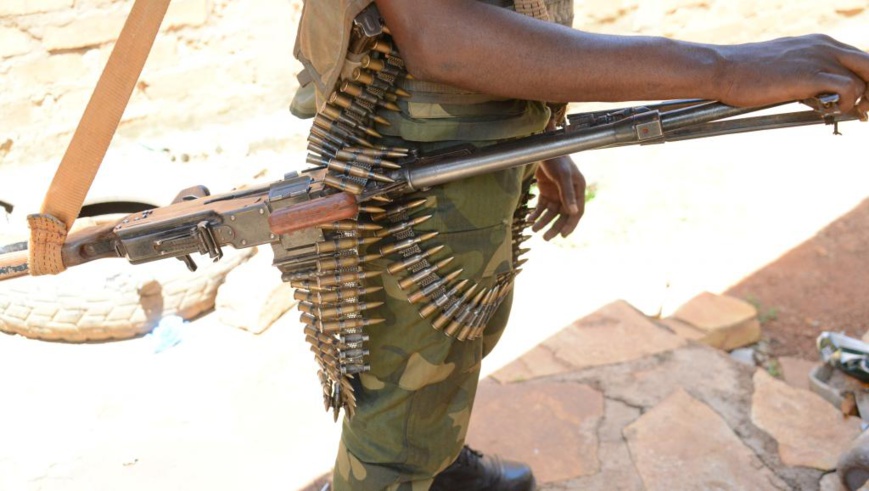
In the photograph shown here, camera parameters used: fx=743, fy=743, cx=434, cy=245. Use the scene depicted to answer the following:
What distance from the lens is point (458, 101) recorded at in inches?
69.6

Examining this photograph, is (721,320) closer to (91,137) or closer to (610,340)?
(610,340)

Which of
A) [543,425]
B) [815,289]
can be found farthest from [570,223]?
[815,289]

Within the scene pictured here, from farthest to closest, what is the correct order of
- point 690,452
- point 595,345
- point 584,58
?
point 595,345 < point 690,452 < point 584,58

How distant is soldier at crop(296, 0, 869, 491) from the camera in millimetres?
1499

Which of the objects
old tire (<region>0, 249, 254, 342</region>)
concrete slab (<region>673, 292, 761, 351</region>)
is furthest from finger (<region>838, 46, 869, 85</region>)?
old tire (<region>0, 249, 254, 342</region>)

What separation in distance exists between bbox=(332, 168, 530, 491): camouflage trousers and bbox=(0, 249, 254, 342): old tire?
2.90 meters

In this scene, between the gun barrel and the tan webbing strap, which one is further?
the tan webbing strap

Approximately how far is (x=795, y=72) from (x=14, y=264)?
75.3 inches

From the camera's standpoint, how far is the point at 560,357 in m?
3.68

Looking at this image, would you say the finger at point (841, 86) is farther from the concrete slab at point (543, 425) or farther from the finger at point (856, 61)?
the concrete slab at point (543, 425)

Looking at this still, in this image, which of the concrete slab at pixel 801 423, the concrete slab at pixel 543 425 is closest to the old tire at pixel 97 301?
the concrete slab at pixel 543 425

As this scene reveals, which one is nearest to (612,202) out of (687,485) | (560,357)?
(560,357)

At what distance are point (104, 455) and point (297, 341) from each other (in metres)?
1.18

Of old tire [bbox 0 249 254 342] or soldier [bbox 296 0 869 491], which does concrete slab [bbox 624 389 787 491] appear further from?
old tire [bbox 0 249 254 342]
